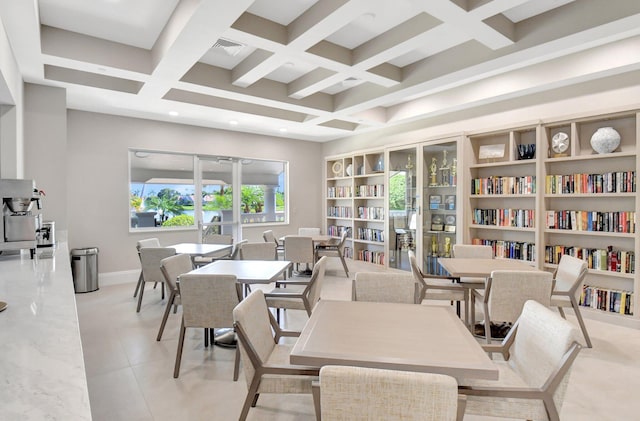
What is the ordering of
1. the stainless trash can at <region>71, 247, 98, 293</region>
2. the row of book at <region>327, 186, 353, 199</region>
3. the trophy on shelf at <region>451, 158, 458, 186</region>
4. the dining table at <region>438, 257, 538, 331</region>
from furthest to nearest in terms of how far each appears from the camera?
the row of book at <region>327, 186, 353, 199</region>
the trophy on shelf at <region>451, 158, 458, 186</region>
the stainless trash can at <region>71, 247, 98, 293</region>
the dining table at <region>438, 257, 538, 331</region>

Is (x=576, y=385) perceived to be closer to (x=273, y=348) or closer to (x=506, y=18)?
(x=273, y=348)

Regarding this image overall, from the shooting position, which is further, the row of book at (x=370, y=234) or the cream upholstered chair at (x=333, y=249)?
the row of book at (x=370, y=234)

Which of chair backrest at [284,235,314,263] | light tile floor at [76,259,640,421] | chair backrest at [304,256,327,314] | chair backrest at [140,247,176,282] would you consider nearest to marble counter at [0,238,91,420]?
light tile floor at [76,259,640,421]

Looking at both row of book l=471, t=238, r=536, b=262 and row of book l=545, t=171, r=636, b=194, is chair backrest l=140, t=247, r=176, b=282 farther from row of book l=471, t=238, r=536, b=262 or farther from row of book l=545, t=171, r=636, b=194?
row of book l=545, t=171, r=636, b=194

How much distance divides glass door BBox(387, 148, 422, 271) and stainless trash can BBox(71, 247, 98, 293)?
4725 mm

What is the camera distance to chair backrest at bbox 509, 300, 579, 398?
4.97 feet

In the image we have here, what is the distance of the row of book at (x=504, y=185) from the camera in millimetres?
4508

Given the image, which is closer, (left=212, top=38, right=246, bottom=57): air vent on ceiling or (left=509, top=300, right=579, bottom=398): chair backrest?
(left=509, top=300, right=579, bottom=398): chair backrest

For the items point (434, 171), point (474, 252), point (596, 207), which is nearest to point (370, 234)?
point (434, 171)

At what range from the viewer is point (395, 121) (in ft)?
19.7

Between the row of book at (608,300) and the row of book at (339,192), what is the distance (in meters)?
4.28

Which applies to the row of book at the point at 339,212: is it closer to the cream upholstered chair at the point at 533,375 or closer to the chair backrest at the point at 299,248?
the chair backrest at the point at 299,248

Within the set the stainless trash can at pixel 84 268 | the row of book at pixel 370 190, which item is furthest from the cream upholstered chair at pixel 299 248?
the stainless trash can at pixel 84 268

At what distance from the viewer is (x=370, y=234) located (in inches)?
275
